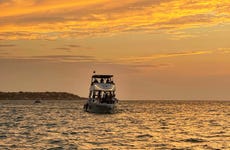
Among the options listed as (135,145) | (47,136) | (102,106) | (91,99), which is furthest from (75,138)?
(91,99)

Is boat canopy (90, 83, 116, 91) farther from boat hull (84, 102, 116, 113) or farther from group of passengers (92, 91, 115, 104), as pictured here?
boat hull (84, 102, 116, 113)

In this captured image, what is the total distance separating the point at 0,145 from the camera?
40.2m

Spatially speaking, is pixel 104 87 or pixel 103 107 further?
pixel 104 87

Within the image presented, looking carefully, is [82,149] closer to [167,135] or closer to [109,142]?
[109,142]

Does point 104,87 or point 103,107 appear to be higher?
point 104,87

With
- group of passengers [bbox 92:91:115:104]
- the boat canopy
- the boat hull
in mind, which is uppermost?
the boat canopy

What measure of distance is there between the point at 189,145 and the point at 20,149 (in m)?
14.2

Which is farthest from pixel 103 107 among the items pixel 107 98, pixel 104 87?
pixel 104 87

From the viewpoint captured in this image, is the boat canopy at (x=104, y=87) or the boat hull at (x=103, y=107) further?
the boat canopy at (x=104, y=87)

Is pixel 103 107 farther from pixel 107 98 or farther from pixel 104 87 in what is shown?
pixel 104 87

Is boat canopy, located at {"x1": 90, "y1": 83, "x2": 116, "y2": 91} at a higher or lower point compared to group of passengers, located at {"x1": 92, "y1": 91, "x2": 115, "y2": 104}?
higher

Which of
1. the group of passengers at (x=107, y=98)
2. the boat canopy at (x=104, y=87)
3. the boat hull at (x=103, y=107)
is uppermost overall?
the boat canopy at (x=104, y=87)

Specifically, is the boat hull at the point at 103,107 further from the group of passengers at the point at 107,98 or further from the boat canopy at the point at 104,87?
the boat canopy at the point at 104,87

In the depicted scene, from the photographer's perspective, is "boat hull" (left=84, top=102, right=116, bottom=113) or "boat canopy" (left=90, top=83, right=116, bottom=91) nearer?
"boat hull" (left=84, top=102, right=116, bottom=113)
